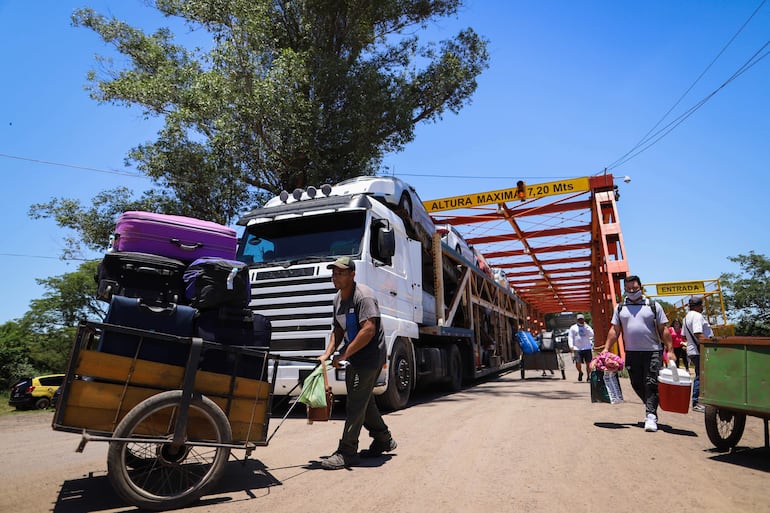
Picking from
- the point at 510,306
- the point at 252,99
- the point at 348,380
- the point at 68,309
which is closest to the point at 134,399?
the point at 348,380

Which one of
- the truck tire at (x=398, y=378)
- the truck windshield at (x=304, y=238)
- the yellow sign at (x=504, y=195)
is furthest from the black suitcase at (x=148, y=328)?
the yellow sign at (x=504, y=195)

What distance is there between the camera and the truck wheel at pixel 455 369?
10578 millimetres

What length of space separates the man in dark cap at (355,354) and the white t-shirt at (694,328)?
571 centimetres

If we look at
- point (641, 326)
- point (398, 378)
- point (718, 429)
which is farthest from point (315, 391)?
point (641, 326)

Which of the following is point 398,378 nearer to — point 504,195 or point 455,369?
point 455,369

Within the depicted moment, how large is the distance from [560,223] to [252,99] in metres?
11.9

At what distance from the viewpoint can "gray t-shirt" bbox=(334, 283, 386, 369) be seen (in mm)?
4211

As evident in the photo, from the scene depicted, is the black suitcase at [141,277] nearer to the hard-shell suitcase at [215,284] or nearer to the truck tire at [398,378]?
the hard-shell suitcase at [215,284]

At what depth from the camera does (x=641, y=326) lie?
230 inches

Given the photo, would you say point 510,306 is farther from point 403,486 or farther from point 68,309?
point 68,309

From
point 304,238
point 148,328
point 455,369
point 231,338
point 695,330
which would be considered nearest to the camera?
point 148,328

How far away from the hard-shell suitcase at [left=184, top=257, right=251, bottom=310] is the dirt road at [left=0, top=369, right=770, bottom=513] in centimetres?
139

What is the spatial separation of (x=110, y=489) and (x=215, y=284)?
175 cm

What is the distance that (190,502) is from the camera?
3.21 metres
